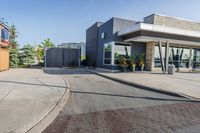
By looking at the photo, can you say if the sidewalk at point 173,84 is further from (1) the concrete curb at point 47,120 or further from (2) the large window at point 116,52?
(2) the large window at point 116,52

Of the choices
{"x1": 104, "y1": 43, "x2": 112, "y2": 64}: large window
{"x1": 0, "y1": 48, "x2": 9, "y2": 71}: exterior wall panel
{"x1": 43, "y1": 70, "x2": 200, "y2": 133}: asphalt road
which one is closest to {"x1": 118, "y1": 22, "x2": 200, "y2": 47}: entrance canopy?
{"x1": 104, "y1": 43, "x2": 112, "y2": 64}: large window

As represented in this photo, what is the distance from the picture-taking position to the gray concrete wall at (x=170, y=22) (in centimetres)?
2008

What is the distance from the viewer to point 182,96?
854cm

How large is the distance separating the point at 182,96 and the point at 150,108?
279cm

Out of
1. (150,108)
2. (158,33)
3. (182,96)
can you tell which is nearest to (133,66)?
(158,33)

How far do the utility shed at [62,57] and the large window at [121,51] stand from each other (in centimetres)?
1106

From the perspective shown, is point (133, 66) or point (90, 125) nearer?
point (90, 125)

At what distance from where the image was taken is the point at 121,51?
20.8 m

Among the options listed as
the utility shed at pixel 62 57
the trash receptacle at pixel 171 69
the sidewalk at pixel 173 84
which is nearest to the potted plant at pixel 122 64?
the trash receptacle at pixel 171 69

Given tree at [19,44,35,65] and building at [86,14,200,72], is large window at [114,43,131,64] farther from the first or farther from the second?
tree at [19,44,35,65]

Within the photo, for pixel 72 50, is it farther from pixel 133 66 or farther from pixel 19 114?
pixel 19 114

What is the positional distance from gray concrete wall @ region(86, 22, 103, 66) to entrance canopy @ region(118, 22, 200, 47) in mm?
6773

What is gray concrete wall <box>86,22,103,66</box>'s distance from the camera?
86.3 ft

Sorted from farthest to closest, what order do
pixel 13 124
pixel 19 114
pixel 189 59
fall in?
Result: 1. pixel 189 59
2. pixel 19 114
3. pixel 13 124
